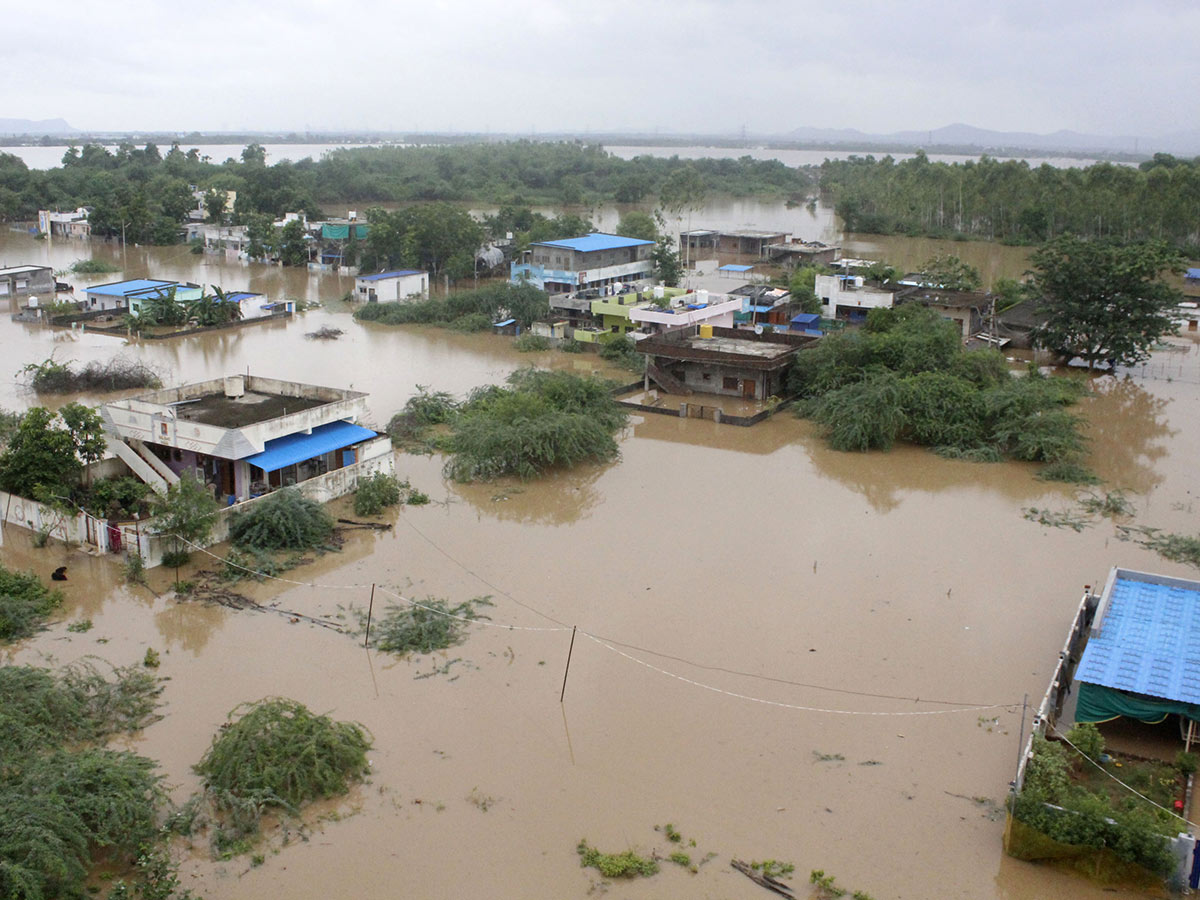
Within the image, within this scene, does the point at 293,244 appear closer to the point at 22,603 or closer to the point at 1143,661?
the point at 22,603

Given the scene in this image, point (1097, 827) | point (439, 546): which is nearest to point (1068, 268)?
point (439, 546)

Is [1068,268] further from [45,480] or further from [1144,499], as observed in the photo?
[45,480]

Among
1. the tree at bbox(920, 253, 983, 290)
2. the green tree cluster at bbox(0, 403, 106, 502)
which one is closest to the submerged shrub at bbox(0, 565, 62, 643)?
the green tree cluster at bbox(0, 403, 106, 502)

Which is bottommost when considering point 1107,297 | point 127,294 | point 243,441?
point 243,441

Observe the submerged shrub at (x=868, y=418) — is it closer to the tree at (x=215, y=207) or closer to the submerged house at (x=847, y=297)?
the submerged house at (x=847, y=297)

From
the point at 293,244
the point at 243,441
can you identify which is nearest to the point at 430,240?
the point at 293,244
